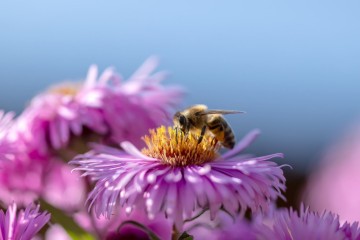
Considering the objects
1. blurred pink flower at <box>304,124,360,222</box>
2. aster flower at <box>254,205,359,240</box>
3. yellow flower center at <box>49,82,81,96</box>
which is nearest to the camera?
aster flower at <box>254,205,359,240</box>

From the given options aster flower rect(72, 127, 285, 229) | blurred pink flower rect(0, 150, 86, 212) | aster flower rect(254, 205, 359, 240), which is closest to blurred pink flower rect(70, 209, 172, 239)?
blurred pink flower rect(0, 150, 86, 212)

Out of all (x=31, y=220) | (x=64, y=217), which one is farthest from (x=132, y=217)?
(x=31, y=220)

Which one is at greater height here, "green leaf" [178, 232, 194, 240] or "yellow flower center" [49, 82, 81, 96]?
"green leaf" [178, 232, 194, 240]

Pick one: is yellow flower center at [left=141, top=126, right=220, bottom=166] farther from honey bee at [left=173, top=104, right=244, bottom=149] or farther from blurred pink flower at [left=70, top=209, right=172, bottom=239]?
blurred pink flower at [left=70, top=209, right=172, bottom=239]

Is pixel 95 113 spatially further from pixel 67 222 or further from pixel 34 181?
pixel 67 222

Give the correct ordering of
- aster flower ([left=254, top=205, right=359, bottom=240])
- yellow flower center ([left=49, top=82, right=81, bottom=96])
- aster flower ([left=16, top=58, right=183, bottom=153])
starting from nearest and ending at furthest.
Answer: aster flower ([left=254, top=205, right=359, bottom=240]) < aster flower ([left=16, top=58, right=183, bottom=153]) < yellow flower center ([left=49, top=82, right=81, bottom=96])

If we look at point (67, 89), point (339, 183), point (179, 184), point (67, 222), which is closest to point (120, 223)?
point (67, 222)

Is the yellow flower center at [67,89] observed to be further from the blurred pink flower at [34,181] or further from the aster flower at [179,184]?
the aster flower at [179,184]
